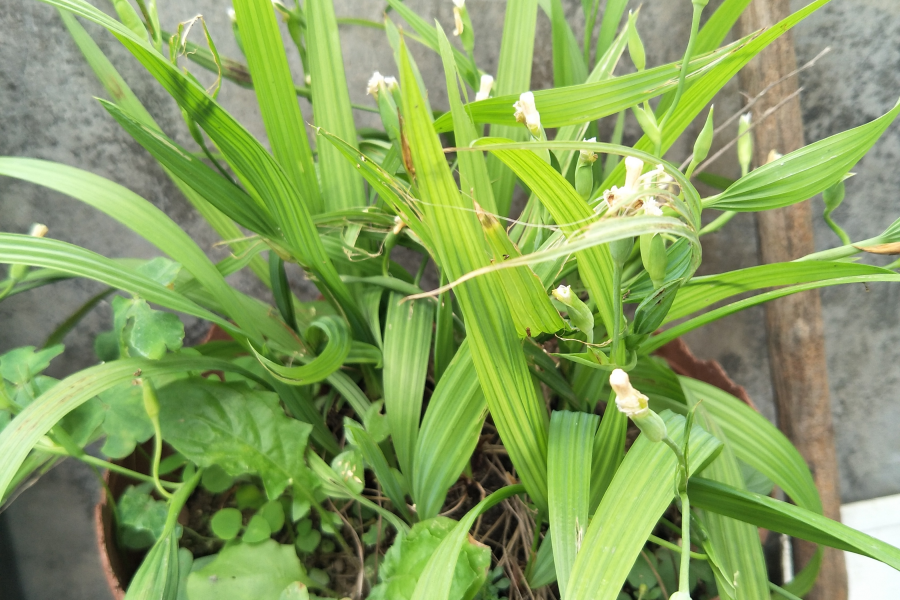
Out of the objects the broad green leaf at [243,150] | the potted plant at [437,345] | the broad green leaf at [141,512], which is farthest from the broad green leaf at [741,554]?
the broad green leaf at [141,512]

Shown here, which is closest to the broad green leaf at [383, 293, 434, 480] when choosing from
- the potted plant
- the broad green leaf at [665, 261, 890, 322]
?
the potted plant

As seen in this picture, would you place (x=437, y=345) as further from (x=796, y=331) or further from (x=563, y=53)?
(x=796, y=331)

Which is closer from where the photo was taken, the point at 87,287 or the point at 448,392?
the point at 448,392

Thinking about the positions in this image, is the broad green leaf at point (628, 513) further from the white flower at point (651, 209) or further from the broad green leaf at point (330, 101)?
the broad green leaf at point (330, 101)

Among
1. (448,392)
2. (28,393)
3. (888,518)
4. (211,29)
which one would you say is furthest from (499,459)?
(888,518)

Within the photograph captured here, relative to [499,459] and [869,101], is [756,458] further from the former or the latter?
[869,101]

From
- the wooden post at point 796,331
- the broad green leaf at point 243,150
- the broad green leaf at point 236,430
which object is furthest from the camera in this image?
the wooden post at point 796,331
